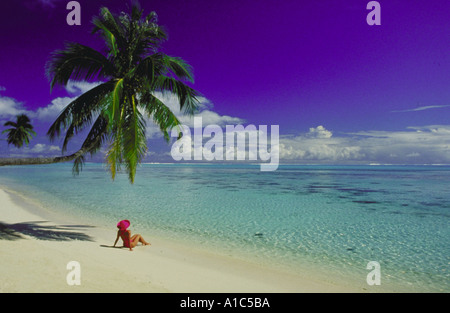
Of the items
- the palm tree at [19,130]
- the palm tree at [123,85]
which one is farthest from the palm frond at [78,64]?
the palm tree at [19,130]

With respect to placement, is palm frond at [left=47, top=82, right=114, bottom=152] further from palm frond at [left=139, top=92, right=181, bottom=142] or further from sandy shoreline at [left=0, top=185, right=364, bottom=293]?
→ sandy shoreline at [left=0, top=185, right=364, bottom=293]

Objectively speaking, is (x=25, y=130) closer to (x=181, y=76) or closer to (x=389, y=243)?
(x=181, y=76)

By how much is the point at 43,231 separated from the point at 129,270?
5.80 metres

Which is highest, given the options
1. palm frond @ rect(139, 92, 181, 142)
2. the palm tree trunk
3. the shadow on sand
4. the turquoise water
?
palm frond @ rect(139, 92, 181, 142)

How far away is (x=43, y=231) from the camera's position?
9117 millimetres

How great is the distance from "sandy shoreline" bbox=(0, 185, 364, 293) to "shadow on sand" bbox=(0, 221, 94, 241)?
0.04 meters

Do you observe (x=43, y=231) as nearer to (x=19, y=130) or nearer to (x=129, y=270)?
(x=129, y=270)

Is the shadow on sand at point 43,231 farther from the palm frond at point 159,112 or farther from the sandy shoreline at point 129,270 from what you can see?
the palm frond at point 159,112

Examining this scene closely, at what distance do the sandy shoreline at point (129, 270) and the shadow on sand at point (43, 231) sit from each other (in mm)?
45

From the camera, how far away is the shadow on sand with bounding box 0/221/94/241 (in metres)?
7.96

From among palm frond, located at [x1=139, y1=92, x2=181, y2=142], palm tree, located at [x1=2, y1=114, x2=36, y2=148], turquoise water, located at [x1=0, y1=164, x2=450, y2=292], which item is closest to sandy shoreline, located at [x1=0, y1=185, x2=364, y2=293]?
turquoise water, located at [x1=0, y1=164, x2=450, y2=292]

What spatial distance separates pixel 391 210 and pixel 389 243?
7.69 m
